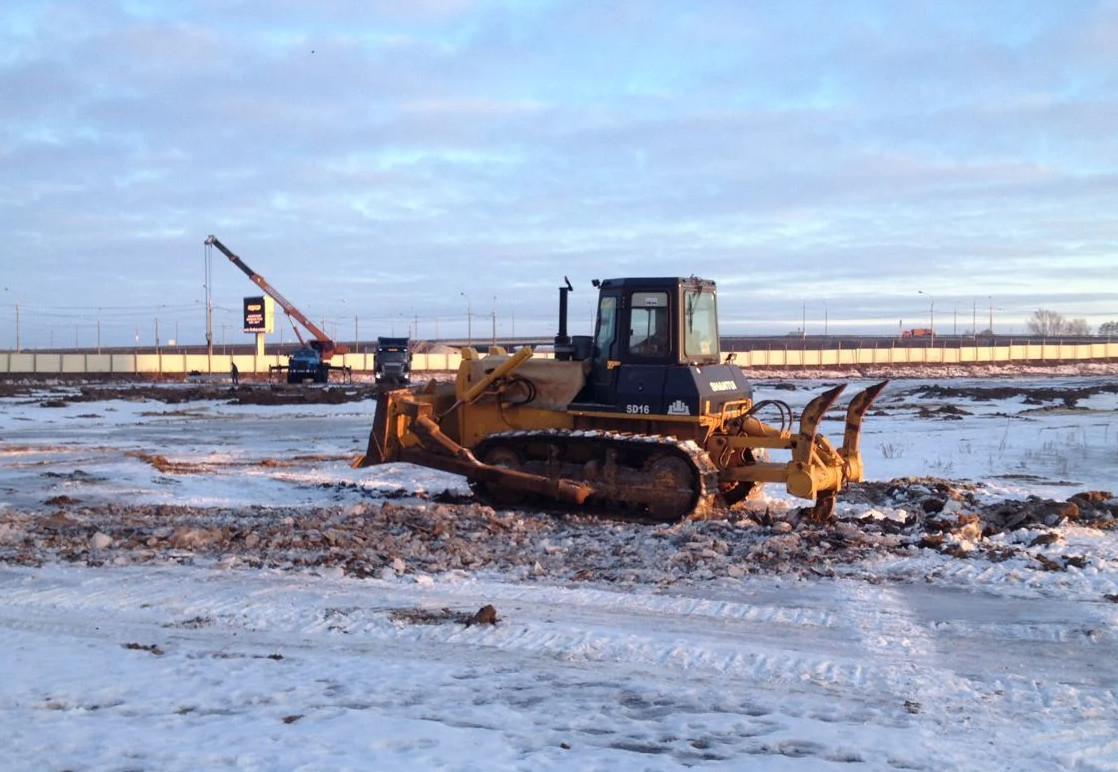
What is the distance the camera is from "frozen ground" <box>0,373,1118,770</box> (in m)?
5.24

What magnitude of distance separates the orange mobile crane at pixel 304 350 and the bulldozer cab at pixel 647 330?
4543 cm

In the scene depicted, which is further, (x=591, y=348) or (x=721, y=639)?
(x=591, y=348)

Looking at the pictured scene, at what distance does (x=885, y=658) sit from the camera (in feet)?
22.3

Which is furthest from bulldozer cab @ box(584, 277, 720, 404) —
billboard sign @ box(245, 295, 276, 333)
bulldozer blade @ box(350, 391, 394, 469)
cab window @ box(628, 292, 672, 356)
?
billboard sign @ box(245, 295, 276, 333)

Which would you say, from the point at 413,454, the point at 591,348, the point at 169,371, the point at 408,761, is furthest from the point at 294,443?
the point at 169,371

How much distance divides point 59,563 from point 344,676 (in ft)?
14.5

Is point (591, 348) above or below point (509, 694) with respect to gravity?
above

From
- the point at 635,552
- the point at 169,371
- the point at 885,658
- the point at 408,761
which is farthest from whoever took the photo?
the point at 169,371

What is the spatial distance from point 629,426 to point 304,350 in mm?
46890

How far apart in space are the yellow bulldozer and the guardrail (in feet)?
165

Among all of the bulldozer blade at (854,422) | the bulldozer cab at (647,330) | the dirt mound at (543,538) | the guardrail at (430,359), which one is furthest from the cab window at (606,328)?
the guardrail at (430,359)

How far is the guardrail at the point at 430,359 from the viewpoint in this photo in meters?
66.7

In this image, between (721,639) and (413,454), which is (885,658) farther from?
(413,454)

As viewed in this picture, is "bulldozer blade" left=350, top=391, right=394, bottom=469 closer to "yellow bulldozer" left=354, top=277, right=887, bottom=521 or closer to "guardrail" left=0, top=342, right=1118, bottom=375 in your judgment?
"yellow bulldozer" left=354, top=277, right=887, bottom=521
